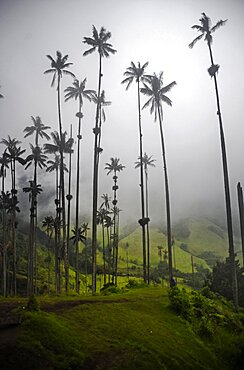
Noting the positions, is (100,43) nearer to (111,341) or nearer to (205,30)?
(205,30)

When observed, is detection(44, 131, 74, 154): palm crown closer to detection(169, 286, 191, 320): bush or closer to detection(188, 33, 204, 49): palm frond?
detection(188, 33, 204, 49): palm frond

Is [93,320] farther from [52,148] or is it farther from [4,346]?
[52,148]

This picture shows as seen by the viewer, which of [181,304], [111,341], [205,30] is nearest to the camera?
[111,341]

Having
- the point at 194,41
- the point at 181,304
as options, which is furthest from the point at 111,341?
the point at 194,41

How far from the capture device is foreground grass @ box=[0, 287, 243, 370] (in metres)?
10.8

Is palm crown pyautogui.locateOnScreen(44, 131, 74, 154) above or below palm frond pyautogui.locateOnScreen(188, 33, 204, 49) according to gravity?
below

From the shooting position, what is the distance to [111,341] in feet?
42.5

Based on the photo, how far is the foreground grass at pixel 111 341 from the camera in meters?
10.8

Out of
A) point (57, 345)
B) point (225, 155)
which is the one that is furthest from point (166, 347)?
point (225, 155)

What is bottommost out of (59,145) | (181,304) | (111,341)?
(111,341)

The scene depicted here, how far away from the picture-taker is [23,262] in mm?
77750

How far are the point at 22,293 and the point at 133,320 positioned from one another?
178 feet

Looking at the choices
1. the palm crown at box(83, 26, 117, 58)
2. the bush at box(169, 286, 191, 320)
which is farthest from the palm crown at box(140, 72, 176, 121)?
the bush at box(169, 286, 191, 320)

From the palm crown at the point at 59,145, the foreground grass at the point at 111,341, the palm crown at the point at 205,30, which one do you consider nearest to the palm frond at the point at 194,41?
the palm crown at the point at 205,30
